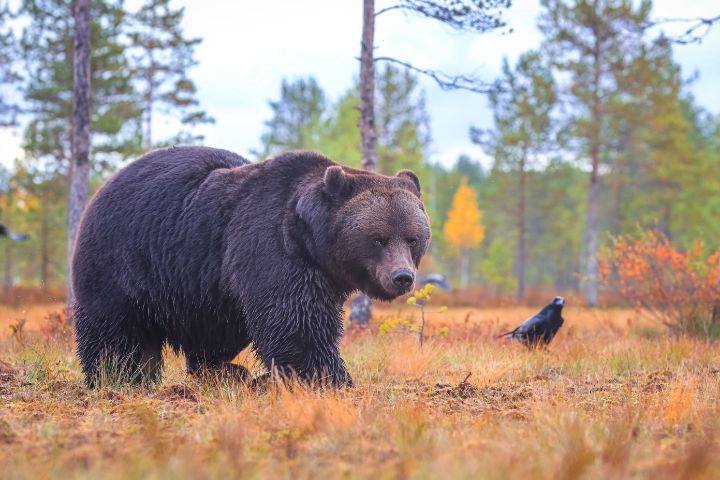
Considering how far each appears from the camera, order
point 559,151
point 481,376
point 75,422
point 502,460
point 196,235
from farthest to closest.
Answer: point 559,151 → point 481,376 → point 196,235 → point 75,422 → point 502,460

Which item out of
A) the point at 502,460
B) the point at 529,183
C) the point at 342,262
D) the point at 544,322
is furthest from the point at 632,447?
the point at 529,183

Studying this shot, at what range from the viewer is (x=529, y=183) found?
40594mm

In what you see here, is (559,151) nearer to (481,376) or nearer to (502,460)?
(481,376)

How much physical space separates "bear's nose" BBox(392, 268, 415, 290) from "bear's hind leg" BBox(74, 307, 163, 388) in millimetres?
2451

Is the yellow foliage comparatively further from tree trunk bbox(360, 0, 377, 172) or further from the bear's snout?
the bear's snout

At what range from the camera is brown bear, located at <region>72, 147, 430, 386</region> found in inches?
219

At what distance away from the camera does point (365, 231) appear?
546 centimetres

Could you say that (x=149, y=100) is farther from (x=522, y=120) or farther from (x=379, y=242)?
(x=379, y=242)

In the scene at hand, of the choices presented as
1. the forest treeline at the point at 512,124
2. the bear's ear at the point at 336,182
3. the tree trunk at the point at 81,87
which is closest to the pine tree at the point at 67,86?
the forest treeline at the point at 512,124

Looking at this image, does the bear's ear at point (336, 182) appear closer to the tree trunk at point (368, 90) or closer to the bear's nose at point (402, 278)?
the bear's nose at point (402, 278)

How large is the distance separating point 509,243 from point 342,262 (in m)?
47.3

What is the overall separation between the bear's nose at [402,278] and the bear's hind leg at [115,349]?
2.45 metres

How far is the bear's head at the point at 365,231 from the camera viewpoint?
5.45 meters

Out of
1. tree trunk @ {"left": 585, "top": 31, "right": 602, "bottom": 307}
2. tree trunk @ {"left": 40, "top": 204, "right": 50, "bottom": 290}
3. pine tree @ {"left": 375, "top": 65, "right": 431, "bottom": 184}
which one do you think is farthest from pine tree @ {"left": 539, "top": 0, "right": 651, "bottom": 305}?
tree trunk @ {"left": 40, "top": 204, "right": 50, "bottom": 290}
